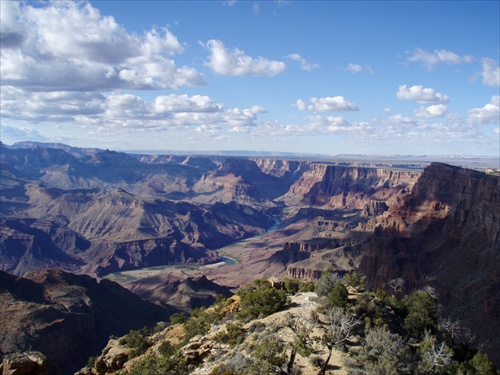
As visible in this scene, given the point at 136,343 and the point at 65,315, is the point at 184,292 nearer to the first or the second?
the point at 65,315

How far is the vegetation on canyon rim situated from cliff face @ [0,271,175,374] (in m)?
34.6

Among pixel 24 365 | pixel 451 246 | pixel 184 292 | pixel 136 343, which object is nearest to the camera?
pixel 24 365

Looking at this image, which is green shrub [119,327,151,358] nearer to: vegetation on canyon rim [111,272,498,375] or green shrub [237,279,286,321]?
vegetation on canyon rim [111,272,498,375]

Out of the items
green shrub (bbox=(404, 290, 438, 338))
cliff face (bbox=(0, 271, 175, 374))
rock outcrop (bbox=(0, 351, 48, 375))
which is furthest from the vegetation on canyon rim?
cliff face (bbox=(0, 271, 175, 374))

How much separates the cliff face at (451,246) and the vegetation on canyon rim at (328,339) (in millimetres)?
33261

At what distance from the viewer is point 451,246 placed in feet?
A: 343

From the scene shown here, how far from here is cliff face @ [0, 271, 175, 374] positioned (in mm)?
71938

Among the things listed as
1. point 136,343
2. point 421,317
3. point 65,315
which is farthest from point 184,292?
point 421,317

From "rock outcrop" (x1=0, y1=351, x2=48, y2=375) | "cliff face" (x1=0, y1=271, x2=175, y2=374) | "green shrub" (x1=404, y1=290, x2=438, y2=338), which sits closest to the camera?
"rock outcrop" (x1=0, y1=351, x2=48, y2=375)

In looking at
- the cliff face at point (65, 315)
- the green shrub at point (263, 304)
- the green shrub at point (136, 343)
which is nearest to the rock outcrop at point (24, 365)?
the green shrub at point (263, 304)

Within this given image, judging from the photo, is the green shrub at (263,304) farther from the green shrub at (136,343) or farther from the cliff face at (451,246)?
the cliff face at (451,246)

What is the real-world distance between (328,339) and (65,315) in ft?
204

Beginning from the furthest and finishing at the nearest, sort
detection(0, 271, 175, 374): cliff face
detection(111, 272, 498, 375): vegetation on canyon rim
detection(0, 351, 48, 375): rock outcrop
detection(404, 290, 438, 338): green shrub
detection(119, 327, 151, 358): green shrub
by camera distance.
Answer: detection(0, 271, 175, 374): cliff face < detection(119, 327, 151, 358): green shrub < detection(404, 290, 438, 338): green shrub < detection(111, 272, 498, 375): vegetation on canyon rim < detection(0, 351, 48, 375): rock outcrop

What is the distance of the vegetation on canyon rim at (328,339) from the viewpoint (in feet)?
91.1
